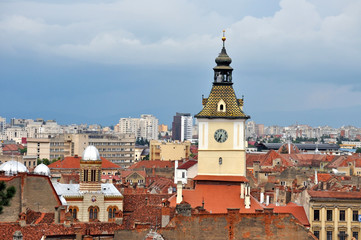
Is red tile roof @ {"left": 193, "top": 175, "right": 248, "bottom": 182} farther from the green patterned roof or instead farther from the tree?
the tree

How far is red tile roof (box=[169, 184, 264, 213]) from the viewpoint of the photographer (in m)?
55.5

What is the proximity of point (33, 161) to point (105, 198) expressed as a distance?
115742 millimetres

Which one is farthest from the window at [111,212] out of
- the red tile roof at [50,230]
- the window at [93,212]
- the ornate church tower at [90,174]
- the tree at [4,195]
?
the red tile roof at [50,230]

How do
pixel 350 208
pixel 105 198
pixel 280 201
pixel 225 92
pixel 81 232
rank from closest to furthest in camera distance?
1. pixel 81 232
2. pixel 225 92
3. pixel 350 208
4. pixel 105 198
5. pixel 280 201

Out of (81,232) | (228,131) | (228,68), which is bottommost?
(81,232)

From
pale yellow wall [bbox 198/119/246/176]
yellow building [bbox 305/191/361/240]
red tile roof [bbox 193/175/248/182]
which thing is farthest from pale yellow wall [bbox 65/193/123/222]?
red tile roof [bbox 193/175/248/182]

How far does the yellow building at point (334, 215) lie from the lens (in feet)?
215

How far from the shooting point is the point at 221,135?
58812 mm

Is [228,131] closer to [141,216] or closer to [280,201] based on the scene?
[141,216]

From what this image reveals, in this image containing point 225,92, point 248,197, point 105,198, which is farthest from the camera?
point 105,198

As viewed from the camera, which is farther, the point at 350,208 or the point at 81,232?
the point at 350,208

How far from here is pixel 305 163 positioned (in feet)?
609

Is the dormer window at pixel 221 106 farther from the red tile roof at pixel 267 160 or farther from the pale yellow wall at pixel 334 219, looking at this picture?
the red tile roof at pixel 267 160

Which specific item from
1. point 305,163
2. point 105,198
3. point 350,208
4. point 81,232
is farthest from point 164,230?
point 305,163
